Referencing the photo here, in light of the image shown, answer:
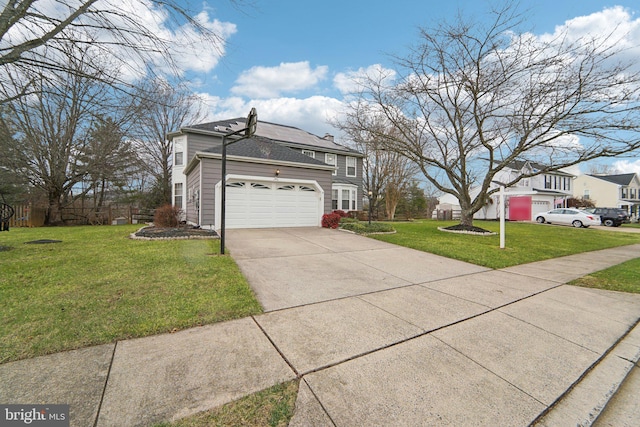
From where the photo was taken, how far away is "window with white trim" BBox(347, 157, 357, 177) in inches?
806

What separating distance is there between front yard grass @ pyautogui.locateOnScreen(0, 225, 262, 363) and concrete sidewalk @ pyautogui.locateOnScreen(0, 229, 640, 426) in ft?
0.84

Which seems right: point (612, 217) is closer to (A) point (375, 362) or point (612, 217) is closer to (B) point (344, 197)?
(B) point (344, 197)

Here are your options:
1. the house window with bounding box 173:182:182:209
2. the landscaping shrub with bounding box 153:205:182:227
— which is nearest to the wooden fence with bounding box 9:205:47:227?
the house window with bounding box 173:182:182:209

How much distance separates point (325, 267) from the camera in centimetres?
532

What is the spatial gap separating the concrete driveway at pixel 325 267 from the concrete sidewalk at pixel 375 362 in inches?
3.5

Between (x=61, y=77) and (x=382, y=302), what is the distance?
6007 mm

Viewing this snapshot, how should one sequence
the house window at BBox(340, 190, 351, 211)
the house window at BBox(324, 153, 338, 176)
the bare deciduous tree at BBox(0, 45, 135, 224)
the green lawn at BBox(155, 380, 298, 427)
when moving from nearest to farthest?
the green lawn at BBox(155, 380, 298, 427)
the bare deciduous tree at BBox(0, 45, 135, 224)
the house window at BBox(340, 190, 351, 211)
the house window at BBox(324, 153, 338, 176)

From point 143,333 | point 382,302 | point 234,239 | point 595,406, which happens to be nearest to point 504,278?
point 382,302

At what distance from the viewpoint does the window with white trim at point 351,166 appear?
67.2 ft

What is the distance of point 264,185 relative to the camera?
10953 mm

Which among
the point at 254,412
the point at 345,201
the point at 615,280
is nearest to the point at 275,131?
the point at 345,201

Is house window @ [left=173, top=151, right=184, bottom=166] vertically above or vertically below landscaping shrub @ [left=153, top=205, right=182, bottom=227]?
above

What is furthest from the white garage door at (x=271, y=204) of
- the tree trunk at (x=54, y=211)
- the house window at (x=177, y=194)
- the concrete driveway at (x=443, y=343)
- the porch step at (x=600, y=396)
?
the tree trunk at (x=54, y=211)

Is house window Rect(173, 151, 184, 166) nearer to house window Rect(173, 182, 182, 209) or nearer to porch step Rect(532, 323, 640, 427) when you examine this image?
house window Rect(173, 182, 182, 209)
